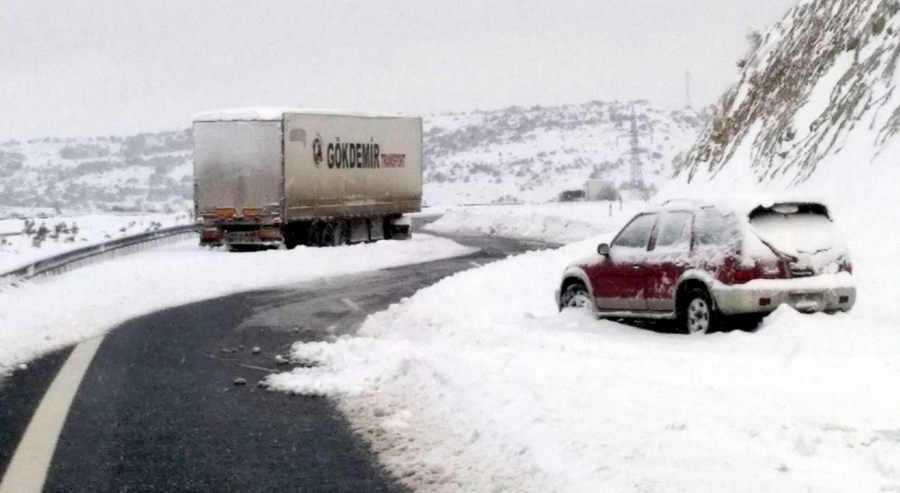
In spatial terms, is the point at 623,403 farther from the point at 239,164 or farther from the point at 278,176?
the point at 239,164

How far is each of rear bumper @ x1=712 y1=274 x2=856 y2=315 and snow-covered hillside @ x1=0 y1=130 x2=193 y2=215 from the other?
7281 centimetres

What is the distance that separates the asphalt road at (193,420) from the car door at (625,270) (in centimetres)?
344

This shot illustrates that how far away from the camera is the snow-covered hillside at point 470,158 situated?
10269 cm

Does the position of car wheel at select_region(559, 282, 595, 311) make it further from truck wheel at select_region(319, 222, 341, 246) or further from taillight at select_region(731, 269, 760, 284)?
truck wheel at select_region(319, 222, 341, 246)

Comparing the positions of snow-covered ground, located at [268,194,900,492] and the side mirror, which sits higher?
the side mirror

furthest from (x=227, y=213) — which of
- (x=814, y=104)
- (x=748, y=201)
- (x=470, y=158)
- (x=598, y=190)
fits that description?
(x=470, y=158)

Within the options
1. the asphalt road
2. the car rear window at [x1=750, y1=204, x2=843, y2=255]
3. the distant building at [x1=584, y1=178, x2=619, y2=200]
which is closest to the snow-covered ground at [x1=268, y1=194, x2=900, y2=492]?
the asphalt road

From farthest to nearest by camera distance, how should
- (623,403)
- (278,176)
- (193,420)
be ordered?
(278,176)
(193,420)
(623,403)

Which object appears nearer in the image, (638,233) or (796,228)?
(796,228)

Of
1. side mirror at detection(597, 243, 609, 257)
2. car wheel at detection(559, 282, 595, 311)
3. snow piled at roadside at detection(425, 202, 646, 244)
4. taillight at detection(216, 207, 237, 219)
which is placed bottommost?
snow piled at roadside at detection(425, 202, 646, 244)

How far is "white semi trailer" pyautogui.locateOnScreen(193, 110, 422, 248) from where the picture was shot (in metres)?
29.7

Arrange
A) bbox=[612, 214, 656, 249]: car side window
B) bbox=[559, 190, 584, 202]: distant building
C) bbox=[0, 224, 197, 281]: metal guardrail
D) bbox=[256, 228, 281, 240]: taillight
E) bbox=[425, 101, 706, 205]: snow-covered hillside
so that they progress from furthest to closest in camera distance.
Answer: bbox=[425, 101, 706, 205]: snow-covered hillside → bbox=[559, 190, 584, 202]: distant building → bbox=[256, 228, 281, 240]: taillight → bbox=[0, 224, 197, 281]: metal guardrail → bbox=[612, 214, 656, 249]: car side window

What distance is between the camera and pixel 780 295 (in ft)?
39.9

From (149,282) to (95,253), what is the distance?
153 inches
